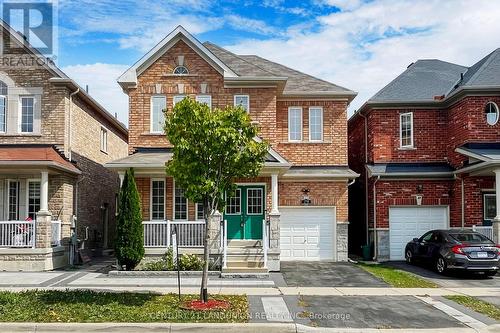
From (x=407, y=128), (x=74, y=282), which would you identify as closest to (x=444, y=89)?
(x=407, y=128)

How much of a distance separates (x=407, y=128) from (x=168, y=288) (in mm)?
13000

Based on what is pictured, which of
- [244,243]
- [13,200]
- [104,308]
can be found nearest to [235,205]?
[244,243]

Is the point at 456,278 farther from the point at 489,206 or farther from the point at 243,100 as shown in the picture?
the point at 243,100

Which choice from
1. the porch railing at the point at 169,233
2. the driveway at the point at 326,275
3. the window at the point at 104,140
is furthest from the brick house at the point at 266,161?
the window at the point at 104,140

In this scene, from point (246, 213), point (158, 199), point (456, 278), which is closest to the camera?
point (456, 278)

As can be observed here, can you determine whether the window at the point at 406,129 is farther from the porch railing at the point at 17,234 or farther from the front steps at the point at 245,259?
the porch railing at the point at 17,234

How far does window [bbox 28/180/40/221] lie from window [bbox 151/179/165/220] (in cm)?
448

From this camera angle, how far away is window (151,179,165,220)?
19984 millimetres

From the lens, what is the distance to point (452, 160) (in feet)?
71.8

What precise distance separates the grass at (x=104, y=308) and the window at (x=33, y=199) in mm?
8332

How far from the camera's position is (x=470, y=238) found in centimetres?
1734

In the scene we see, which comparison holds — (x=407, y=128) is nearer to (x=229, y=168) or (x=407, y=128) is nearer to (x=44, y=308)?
(x=229, y=168)

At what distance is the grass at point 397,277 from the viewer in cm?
1530

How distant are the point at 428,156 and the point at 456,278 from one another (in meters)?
6.81
